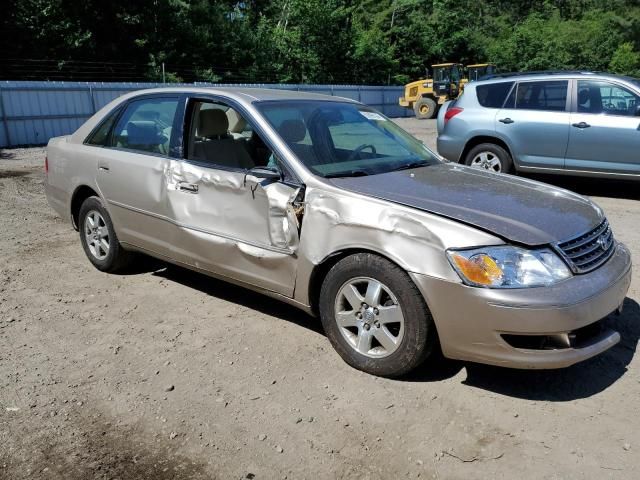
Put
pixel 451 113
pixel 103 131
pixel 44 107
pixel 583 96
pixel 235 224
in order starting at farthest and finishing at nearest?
pixel 44 107
pixel 451 113
pixel 583 96
pixel 103 131
pixel 235 224

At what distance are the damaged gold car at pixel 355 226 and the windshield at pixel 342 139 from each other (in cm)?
2

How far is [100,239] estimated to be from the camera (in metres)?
5.27

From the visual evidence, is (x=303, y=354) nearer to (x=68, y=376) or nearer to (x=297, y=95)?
(x=68, y=376)

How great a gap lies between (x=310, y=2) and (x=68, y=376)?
36.6 meters

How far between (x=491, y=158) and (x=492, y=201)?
5.63m

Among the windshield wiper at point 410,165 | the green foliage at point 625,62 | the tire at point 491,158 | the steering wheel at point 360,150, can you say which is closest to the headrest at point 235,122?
the steering wheel at point 360,150

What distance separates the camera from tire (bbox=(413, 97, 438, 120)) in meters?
29.4

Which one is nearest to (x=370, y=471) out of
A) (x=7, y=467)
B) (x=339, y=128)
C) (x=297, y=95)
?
(x=7, y=467)

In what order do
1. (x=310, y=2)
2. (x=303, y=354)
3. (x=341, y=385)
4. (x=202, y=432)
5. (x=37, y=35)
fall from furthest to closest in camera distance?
(x=310, y=2) → (x=37, y=35) → (x=303, y=354) → (x=341, y=385) → (x=202, y=432)

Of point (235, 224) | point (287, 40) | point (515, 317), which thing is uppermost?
point (287, 40)

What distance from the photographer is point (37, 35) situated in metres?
25.4

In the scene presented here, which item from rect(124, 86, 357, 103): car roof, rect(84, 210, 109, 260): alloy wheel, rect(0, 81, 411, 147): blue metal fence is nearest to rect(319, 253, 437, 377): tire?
rect(124, 86, 357, 103): car roof

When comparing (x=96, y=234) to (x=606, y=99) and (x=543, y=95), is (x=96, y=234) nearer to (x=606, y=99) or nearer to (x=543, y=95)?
(x=543, y=95)

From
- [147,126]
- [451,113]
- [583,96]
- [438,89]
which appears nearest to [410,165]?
[147,126]
